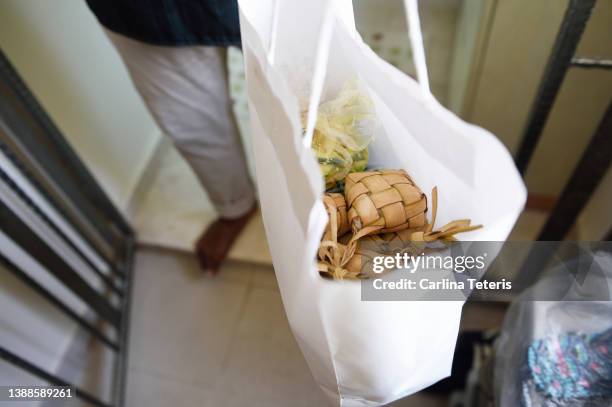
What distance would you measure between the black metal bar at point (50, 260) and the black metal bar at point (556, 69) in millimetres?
870

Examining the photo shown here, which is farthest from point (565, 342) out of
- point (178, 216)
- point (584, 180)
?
point (178, 216)

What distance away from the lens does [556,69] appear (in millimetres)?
532

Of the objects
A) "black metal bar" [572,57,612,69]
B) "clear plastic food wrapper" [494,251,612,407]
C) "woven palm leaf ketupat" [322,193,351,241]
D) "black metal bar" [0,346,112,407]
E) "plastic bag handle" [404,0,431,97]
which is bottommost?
"black metal bar" [0,346,112,407]

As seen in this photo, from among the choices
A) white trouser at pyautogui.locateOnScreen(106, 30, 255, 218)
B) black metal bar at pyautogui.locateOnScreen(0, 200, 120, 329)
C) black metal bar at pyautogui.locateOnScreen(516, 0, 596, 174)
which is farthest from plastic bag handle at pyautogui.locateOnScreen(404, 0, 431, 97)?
black metal bar at pyautogui.locateOnScreen(0, 200, 120, 329)

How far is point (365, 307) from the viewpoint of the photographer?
0.30m

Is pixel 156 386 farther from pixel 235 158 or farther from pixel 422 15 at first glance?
pixel 422 15

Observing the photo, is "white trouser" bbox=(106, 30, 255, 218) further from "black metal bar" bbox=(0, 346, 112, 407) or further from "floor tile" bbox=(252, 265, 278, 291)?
"black metal bar" bbox=(0, 346, 112, 407)

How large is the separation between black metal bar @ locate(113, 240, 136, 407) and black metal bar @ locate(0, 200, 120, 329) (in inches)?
1.0

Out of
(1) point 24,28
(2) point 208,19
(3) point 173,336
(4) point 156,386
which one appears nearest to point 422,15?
(2) point 208,19

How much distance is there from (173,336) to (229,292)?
0.18m

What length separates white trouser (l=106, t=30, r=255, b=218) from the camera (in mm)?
726

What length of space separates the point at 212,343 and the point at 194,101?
24.3 inches

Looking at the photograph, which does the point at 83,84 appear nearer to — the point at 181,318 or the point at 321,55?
the point at 181,318

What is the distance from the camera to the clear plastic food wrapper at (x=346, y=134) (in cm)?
42
